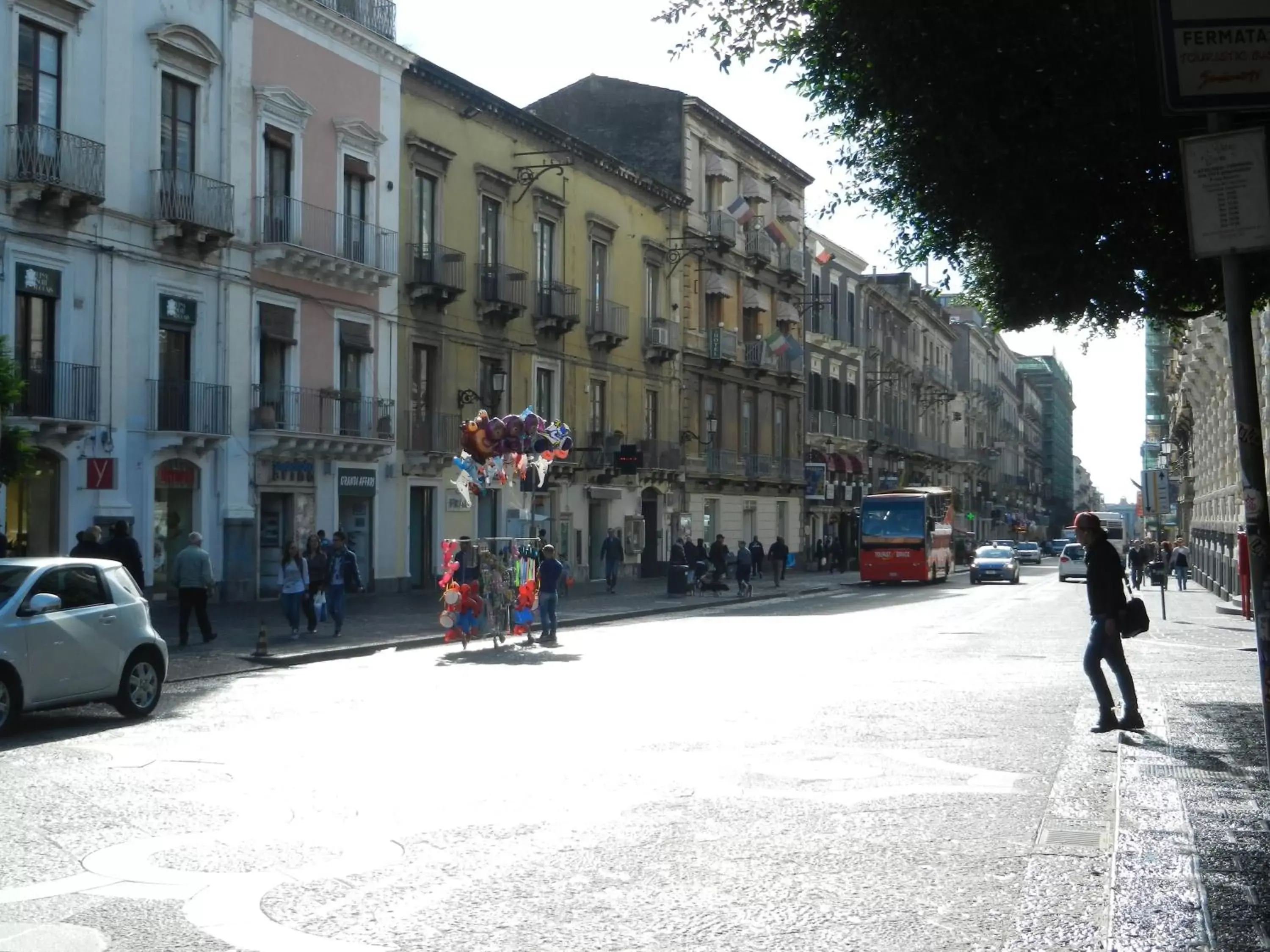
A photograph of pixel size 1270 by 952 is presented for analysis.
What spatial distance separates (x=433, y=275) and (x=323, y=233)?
4.26 metres

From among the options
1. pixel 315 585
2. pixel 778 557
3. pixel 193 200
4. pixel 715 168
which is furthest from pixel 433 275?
pixel 715 168

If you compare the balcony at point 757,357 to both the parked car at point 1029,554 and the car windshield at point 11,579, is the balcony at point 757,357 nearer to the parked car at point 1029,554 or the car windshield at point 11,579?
the parked car at point 1029,554

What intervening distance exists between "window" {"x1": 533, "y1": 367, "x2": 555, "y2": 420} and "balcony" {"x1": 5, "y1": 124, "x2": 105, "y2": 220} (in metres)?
17.2

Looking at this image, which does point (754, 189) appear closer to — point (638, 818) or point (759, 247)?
point (759, 247)

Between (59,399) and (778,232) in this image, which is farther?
(778,232)

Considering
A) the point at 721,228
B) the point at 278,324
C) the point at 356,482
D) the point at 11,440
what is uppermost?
the point at 721,228

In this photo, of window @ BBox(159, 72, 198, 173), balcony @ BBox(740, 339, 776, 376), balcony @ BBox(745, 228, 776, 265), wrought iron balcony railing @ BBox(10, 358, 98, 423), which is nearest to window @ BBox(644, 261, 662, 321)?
balcony @ BBox(740, 339, 776, 376)

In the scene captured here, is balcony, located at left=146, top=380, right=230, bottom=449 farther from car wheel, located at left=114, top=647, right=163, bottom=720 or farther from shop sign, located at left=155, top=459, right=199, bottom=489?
car wheel, located at left=114, top=647, right=163, bottom=720

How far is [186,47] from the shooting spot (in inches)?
1085

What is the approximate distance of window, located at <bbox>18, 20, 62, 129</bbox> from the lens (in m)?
24.0

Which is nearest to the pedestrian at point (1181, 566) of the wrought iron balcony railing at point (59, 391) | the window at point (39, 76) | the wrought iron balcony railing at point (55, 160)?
the wrought iron balcony railing at point (59, 391)

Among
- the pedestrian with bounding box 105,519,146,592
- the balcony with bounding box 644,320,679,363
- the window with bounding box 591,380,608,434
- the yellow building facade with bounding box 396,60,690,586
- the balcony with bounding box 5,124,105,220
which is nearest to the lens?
the pedestrian with bounding box 105,519,146,592

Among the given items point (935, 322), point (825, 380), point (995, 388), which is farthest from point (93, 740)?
point (995, 388)

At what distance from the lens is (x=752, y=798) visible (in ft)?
29.7
